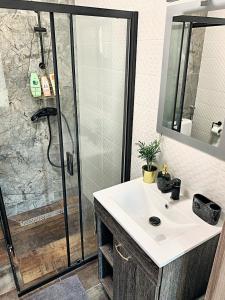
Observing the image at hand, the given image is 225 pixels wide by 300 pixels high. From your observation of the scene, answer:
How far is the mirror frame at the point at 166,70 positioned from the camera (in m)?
1.12

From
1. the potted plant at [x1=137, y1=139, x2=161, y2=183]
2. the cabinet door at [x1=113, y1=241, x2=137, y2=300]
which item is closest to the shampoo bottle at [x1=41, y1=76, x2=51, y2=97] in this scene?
the potted plant at [x1=137, y1=139, x2=161, y2=183]

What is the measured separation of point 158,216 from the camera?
4.58 ft

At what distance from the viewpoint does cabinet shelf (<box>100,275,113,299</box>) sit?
1.65 meters

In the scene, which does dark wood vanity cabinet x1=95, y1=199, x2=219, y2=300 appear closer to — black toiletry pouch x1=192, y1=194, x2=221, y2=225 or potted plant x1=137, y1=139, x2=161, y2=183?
black toiletry pouch x1=192, y1=194, x2=221, y2=225

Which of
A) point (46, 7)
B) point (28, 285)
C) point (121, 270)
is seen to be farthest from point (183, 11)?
point (28, 285)

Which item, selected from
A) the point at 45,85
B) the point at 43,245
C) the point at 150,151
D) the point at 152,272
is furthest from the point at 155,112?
the point at 43,245

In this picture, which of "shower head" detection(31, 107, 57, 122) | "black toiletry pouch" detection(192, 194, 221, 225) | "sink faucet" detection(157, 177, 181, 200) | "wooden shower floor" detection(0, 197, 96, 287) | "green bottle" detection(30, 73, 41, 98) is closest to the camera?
"black toiletry pouch" detection(192, 194, 221, 225)

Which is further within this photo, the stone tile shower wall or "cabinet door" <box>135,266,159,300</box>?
the stone tile shower wall

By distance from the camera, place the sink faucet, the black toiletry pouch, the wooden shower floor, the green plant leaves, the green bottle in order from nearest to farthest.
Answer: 1. the black toiletry pouch
2. the sink faucet
3. the green plant leaves
4. the wooden shower floor
5. the green bottle

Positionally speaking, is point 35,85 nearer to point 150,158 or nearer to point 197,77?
point 150,158

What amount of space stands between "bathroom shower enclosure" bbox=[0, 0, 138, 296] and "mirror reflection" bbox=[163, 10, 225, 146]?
346mm

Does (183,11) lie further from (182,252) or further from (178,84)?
(182,252)

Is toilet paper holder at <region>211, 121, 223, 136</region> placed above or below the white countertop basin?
above

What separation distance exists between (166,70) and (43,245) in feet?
6.02
